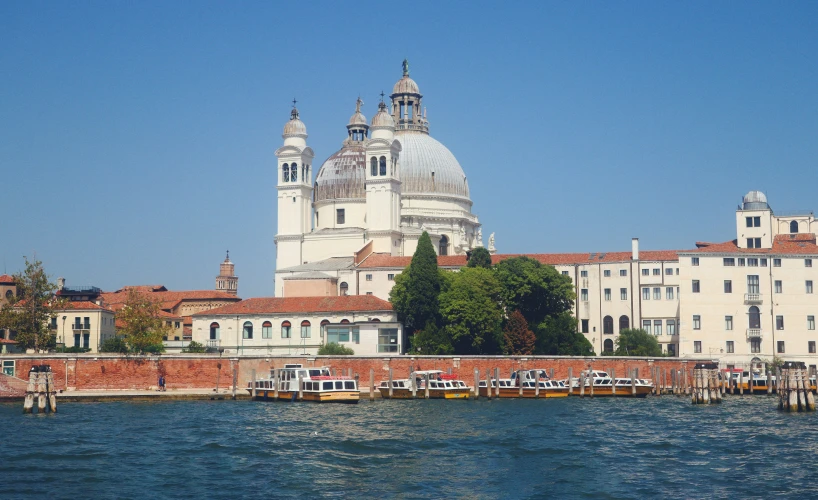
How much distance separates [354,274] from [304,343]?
10.5 metres

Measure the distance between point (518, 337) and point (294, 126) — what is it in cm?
2980

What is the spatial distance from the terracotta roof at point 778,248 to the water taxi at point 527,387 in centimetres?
1782

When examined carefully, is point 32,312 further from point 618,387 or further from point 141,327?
point 618,387

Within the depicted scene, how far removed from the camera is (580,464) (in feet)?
108

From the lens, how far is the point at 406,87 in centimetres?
9588

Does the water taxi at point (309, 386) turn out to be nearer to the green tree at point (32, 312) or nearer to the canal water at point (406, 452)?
the canal water at point (406, 452)

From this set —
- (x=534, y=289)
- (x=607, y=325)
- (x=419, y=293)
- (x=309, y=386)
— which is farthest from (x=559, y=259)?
(x=309, y=386)

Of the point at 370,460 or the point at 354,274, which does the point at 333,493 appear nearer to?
the point at 370,460

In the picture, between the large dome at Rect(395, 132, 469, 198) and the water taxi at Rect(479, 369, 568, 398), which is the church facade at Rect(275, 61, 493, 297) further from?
the water taxi at Rect(479, 369, 568, 398)

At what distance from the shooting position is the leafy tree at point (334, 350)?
61.4 meters

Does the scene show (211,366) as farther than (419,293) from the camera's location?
No

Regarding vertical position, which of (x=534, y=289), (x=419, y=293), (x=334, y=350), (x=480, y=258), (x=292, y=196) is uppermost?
(x=292, y=196)

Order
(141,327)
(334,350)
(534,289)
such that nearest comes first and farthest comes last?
(141,327) < (334,350) < (534,289)

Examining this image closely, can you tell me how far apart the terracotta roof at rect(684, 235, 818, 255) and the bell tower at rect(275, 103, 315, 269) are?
28408 mm
